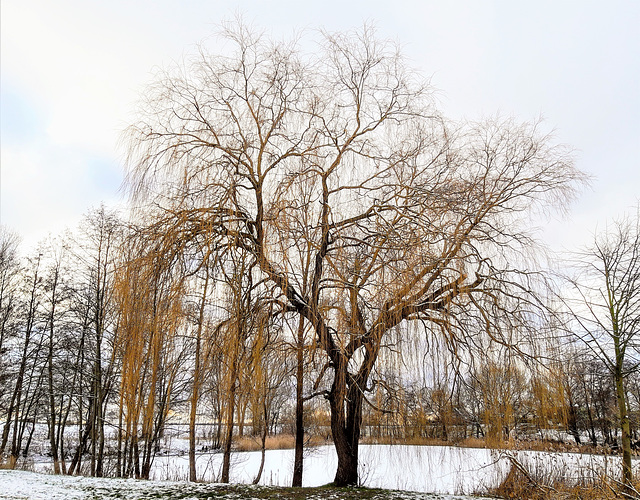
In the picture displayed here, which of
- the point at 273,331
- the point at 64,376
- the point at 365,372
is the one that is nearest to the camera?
the point at 365,372

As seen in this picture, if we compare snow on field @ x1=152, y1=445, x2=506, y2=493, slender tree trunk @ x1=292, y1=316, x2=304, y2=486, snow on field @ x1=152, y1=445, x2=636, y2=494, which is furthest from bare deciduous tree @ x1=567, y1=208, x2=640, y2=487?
slender tree trunk @ x1=292, y1=316, x2=304, y2=486

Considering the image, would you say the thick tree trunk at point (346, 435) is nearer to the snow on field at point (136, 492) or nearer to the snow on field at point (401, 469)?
the snow on field at point (401, 469)

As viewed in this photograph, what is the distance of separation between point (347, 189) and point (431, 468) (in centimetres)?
570

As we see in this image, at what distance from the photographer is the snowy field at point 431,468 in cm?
689

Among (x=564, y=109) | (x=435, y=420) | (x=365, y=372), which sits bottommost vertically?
(x=435, y=420)

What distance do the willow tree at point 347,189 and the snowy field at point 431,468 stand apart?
1.23 metres

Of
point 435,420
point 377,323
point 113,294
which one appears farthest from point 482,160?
point 113,294

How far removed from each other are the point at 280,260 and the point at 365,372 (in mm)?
1960

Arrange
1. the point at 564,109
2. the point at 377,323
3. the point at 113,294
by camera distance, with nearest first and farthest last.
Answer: the point at 113,294, the point at 377,323, the point at 564,109

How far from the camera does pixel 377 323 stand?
535 cm

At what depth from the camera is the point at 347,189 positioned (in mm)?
6594

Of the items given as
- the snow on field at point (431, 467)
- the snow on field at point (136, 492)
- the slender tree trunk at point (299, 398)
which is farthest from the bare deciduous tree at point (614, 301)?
the slender tree trunk at point (299, 398)

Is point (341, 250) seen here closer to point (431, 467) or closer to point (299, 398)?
point (299, 398)

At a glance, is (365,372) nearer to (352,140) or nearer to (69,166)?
(352,140)
